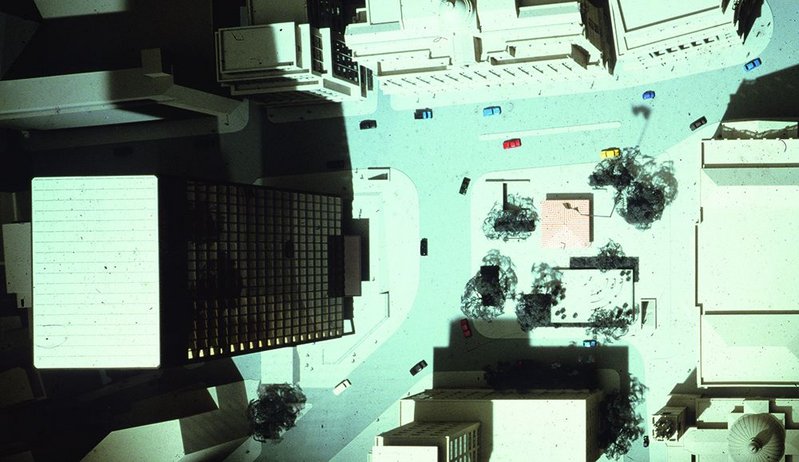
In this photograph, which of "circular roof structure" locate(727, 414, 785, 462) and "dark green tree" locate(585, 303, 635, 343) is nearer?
"circular roof structure" locate(727, 414, 785, 462)

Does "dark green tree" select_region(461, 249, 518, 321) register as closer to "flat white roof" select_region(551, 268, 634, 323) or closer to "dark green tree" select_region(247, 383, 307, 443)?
"flat white roof" select_region(551, 268, 634, 323)

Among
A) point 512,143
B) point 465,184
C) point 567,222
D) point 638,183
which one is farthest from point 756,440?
point 465,184

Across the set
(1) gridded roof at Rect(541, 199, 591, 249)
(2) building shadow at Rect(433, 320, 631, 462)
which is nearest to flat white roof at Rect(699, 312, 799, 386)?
(2) building shadow at Rect(433, 320, 631, 462)

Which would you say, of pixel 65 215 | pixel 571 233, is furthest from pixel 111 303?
pixel 571 233

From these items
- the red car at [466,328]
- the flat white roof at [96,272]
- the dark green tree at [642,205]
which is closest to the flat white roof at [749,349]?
the dark green tree at [642,205]

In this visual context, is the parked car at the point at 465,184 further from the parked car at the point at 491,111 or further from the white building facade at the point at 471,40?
the white building facade at the point at 471,40

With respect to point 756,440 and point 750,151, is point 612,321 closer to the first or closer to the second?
point 756,440
